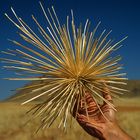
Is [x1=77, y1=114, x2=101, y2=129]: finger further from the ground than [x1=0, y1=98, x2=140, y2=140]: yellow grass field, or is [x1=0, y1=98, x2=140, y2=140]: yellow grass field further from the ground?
[x1=0, y1=98, x2=140, y2=140]: yellow grass field

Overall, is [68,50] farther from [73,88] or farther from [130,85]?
[130,85]

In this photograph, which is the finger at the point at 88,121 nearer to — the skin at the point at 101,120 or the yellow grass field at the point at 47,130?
the skin at the point at 101,120

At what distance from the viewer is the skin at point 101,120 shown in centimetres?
530

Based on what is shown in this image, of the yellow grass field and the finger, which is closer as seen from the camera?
the finger

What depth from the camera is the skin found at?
530cm

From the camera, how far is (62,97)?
219 inches

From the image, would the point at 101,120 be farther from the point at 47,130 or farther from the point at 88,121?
the point at 47,130

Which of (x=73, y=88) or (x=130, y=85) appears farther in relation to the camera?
(x=130, y=85)

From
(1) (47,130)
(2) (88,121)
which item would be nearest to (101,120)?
(2) (88,121)

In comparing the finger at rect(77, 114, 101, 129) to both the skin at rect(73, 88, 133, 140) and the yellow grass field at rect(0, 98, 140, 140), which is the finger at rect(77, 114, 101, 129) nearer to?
the skin at rect(73, 88, 133, 140)

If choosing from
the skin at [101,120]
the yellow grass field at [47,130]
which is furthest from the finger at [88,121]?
the yellow grass field at [47,130]

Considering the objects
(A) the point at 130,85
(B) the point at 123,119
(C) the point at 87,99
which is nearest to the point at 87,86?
(C) the point at 87,99

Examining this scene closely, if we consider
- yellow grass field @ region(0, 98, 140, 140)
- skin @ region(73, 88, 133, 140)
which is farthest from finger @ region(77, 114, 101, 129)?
yellow grass field @ region(0, 98, 140, 140)

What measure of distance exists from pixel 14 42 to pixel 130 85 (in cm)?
14876
